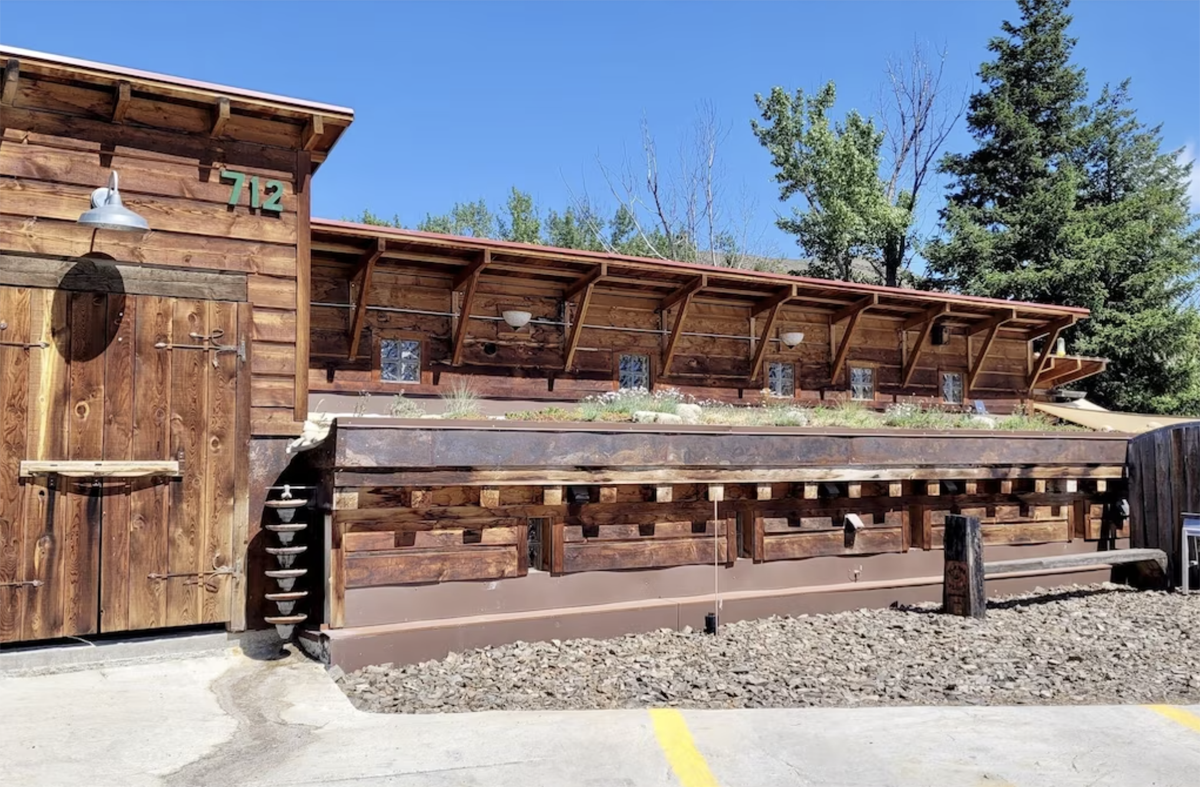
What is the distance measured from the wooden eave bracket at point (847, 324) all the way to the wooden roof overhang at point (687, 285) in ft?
0.06

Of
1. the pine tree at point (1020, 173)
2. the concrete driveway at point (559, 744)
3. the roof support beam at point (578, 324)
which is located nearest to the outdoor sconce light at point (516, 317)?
the roof support beam at point (578, 324)

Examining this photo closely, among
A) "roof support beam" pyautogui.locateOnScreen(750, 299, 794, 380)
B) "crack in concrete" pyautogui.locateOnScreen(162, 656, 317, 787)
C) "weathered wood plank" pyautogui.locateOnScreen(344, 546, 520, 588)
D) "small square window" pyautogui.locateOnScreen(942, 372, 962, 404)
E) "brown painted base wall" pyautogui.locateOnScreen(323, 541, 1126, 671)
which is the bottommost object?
"crack in concrete" pyautogui.locateOnScreen(162, 656, 317, 787)

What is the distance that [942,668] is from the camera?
7.30 meters

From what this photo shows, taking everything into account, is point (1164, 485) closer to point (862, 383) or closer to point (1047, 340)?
point (862, 383)

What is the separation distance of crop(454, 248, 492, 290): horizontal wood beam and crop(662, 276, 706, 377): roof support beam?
10.1 ft

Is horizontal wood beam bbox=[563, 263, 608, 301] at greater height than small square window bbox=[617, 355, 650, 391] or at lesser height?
greater

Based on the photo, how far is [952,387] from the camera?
53.8 ft

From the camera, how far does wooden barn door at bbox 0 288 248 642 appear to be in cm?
709

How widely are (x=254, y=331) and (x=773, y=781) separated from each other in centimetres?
587

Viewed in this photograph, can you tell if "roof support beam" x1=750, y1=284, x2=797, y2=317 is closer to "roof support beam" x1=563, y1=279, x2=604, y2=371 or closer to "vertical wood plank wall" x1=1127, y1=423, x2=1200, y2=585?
"roof support beam" x1=563, y1=279, x2=604, y2=371

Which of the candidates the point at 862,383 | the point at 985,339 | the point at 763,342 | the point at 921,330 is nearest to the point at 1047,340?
the point at 985,339

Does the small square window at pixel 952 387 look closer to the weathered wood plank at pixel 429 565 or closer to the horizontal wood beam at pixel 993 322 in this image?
the horizontal wood beam at pixel 993 322

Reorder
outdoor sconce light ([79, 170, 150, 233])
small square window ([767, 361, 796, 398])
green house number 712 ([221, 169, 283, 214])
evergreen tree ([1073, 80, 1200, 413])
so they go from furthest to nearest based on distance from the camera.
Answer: evergreen tree ([1073, 80, 1200, 413]), small square window ([767, 361, 796, 398]), green house number 712 ([221, 169, 283, 214]), outdoor sconce light ([79, 170, 150, 233])

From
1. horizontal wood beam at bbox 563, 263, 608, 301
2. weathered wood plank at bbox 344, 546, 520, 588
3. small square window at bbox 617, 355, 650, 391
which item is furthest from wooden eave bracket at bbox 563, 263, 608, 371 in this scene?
weathered wood plank at bbox 344, 546, 520, 588
